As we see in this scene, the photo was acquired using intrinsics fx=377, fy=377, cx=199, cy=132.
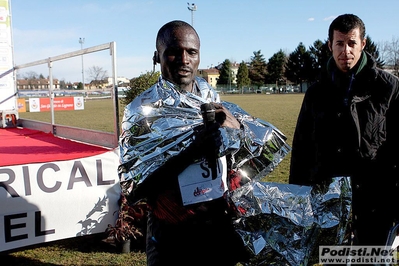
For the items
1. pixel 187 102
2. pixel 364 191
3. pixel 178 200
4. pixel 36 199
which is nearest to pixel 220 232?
pixel 178 200

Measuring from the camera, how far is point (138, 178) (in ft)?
4.57

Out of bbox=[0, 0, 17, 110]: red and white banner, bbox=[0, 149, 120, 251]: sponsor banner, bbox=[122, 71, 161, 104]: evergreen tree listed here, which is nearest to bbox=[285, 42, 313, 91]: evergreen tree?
bbox=[0, 0, 17, 110]: red and white banner

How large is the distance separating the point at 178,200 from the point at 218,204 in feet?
0.56

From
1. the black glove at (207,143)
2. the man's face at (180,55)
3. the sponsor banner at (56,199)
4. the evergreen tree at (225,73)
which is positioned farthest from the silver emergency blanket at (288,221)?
the evergreen tree at (225,73)

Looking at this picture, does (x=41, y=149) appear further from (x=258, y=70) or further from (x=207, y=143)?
(x=258, y=70)

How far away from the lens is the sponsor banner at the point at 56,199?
3.21 metres

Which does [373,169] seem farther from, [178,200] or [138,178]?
[138,178]

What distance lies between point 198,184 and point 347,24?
4.74 ft

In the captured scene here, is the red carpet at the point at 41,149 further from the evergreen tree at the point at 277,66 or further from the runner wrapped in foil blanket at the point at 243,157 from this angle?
the evergreen tree at the point at 277,66

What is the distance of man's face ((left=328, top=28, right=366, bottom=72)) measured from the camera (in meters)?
2.26

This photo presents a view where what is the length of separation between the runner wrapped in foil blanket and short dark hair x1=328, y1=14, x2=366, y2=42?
102 centimetres

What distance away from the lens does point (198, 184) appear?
4.84 ft

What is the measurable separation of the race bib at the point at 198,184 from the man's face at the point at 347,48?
4.12 ft

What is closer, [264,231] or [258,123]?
[264,231]
